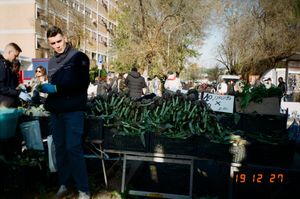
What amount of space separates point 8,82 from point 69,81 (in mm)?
1654

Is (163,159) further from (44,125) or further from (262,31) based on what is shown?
(262,31)

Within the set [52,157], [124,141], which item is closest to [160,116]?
[124,141]

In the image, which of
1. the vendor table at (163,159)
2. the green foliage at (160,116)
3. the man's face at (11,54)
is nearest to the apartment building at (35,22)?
the man's face at (11,54)

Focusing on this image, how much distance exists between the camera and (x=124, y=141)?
3.99 meters

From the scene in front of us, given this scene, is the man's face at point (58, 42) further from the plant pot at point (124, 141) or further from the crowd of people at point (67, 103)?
the plant pot at point (124, 141)

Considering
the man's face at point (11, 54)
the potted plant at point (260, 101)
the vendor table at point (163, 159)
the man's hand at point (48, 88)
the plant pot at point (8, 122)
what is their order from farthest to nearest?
1. the potted plant at point (260, 101)
2. the man's face at point (11, 54)
3. the vendor table at point (163, 159)
4. the plant pot at point (8, 122)
5. the man's hand at point (48, 88)

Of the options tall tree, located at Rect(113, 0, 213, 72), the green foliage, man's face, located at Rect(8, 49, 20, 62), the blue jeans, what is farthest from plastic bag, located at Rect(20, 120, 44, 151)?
tall tree, located at Rect(113, 0, 213, 72)

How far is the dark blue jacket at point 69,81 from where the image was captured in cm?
354

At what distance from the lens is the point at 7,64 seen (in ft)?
15.5

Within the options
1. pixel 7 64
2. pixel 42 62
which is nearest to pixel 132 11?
pixel 42 62

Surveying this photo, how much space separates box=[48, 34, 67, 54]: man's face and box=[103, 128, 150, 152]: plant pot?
102 cm

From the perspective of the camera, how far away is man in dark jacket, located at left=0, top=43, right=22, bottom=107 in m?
4.63

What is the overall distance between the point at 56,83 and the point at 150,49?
937 inches

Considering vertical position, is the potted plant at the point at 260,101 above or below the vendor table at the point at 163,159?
above
